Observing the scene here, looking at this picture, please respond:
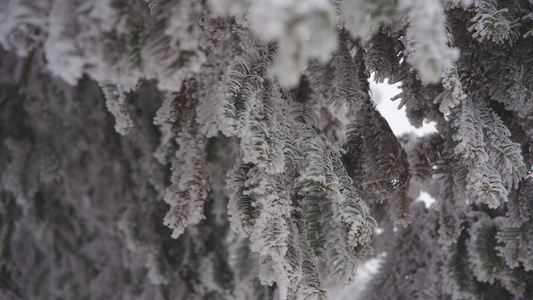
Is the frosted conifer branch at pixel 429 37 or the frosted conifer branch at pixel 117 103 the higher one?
the frosted conifer branch at pixel 117 103

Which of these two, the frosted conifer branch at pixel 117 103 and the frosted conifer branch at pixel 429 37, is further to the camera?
the frosted conifer branch at pixel 117 103

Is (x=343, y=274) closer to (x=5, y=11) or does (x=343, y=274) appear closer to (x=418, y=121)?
(x=418, y=121)

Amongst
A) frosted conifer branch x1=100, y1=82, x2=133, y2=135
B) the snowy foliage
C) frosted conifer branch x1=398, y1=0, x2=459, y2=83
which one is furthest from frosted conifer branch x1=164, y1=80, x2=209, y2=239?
frosted conifer branch x1=398, y1=0, x2=459, y2=83

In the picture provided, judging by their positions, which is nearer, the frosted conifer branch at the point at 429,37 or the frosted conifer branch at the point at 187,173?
the frosted conifer branch at the point at 429,37

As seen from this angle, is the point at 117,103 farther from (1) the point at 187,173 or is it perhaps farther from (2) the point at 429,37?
(2) the point at 429,37

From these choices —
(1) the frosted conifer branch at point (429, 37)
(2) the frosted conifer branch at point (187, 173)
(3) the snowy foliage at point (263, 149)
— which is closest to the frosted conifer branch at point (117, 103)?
(3) the snowy foliage at point (263, 149)

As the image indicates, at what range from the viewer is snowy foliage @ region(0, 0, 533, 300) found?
0.76 m

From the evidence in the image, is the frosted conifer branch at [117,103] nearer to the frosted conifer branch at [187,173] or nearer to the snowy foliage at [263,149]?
the snowy foliage at [263,149]

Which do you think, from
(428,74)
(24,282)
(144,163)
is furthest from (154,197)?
(428,74)

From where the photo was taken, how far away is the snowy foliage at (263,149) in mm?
759

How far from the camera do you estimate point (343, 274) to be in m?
1.18

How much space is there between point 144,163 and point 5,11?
1705 millimetres

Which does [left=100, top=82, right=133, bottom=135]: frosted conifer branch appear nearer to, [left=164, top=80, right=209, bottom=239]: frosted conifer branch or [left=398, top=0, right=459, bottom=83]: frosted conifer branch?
[left=164, top=80, right=209, bottom=239]: frosted conifer branch

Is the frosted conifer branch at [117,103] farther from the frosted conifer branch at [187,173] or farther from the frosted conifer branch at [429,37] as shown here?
the frosted conifer branch at [429,37]
